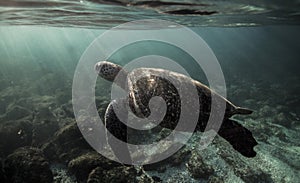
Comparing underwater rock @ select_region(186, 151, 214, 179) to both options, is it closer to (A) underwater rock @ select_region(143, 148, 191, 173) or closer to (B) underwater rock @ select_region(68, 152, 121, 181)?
(A) underwater rock @ select_region(143, 148, 191, 173)

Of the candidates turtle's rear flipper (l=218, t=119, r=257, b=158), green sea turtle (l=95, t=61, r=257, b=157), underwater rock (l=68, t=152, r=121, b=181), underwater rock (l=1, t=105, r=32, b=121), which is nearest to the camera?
turtle's rear flipper (l=218, t=119, r=257, b=158)

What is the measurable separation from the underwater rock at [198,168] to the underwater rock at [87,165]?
83.8 inches

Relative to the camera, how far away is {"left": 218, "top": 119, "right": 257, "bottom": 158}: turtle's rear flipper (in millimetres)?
4957

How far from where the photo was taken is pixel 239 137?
5.09m

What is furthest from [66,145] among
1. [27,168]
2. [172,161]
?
[172,161]

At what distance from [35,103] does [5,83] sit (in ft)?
28.5

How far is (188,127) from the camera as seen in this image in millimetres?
5480

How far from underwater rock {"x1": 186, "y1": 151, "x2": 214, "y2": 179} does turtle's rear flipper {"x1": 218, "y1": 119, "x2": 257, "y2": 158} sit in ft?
6.55

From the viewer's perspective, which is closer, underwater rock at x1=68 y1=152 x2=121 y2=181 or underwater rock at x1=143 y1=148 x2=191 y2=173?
underwater rock at x1=68 y1=152 x2=121 y2=181

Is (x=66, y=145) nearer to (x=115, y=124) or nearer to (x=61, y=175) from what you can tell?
(x=61, y=175)

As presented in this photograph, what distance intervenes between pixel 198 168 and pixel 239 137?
7.15ft

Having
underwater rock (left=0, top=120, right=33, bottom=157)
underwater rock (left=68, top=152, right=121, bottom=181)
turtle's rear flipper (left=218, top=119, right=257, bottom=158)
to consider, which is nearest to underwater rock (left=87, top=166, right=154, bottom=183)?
underwater rock (left=68, top=152, right=121, bottom=181)

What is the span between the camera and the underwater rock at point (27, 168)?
19.6ft

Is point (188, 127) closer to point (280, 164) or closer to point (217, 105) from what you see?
point (217, 105)
